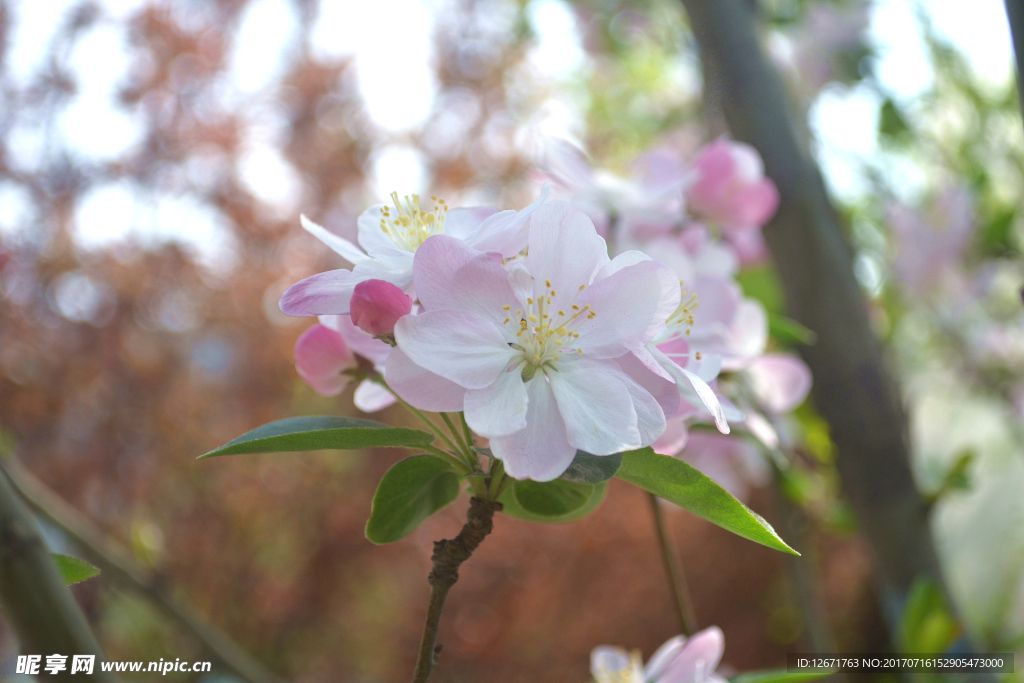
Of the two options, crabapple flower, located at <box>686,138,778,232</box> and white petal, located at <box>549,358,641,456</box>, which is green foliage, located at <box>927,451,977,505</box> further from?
white petal, located at <box>549,358,641,456</box>

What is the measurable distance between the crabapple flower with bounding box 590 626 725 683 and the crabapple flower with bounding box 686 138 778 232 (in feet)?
1.29

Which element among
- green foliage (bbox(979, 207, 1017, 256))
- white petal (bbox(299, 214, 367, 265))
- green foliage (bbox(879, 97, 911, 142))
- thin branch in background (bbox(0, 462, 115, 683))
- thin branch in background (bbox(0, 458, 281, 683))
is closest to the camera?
thin branch in background (bbox(0, 462, 115, 683))

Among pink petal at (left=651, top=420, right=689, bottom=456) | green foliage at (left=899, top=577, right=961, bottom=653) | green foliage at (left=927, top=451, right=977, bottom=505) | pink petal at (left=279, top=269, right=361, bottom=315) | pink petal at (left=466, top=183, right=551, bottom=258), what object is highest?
pink petal at (left=466, top=183, right=551, bottom=258)

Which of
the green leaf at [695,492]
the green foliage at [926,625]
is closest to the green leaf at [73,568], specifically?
the green leaf at [695,492]

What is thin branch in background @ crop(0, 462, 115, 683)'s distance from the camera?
26cm

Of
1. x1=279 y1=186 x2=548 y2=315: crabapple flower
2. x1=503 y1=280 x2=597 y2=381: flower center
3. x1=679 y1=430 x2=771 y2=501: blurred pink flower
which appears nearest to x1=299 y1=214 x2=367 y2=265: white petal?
x1=279 y1=186 x2=548 y2=315: crabapple flower

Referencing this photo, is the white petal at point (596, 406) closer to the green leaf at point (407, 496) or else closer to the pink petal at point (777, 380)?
the green leaf at point (407, 496)

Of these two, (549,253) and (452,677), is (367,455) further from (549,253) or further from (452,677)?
(549,253)

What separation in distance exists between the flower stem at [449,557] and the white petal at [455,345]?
0.07m

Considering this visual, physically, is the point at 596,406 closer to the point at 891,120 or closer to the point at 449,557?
the point at 449,557

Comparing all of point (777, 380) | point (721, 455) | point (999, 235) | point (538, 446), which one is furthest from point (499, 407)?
point (999, 235)

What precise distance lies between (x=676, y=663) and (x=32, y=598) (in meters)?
0.37

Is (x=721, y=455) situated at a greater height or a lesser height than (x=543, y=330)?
lesser

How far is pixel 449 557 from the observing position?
1.12ft
